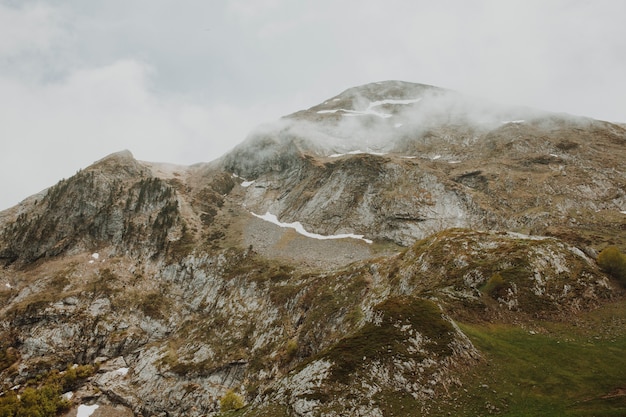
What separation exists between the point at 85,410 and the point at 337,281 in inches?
2529

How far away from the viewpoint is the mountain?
99.9ft

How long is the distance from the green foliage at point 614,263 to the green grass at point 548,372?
8.23 m

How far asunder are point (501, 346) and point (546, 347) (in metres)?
3.87

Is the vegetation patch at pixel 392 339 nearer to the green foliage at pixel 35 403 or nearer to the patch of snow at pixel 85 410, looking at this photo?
the patch of snow at pixel 85 410

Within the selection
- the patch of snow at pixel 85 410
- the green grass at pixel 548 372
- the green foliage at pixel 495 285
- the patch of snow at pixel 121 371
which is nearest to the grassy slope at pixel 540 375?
the green grass at pixel 548 372

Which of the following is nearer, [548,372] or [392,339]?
[548,372]

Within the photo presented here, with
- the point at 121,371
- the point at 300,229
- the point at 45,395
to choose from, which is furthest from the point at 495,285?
the point at 300,229

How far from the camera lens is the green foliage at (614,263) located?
44562mm

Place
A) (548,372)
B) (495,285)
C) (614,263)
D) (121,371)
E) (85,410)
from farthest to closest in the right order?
(121,371), (85,410), (614,263), (495,285), (548,372)

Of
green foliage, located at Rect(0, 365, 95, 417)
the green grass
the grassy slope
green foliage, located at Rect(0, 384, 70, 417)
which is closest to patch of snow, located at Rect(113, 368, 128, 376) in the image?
green foliage, located at Rect(0, 365, 95, 417)

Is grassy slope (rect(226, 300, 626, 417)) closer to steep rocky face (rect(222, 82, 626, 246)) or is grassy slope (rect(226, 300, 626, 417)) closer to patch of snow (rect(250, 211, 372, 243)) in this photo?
steep rocky face (rect(222, 82, 626, 246))

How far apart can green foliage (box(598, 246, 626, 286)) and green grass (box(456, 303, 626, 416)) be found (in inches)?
324

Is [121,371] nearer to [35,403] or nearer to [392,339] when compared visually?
[35,403]

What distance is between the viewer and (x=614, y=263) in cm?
4569
